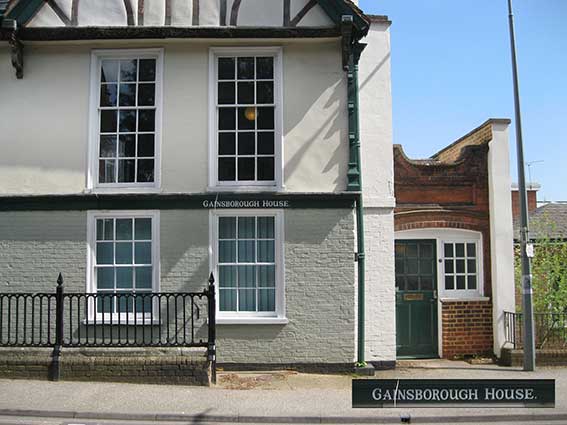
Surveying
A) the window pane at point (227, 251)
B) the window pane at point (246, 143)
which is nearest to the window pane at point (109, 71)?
the window pane at point (246, 143)

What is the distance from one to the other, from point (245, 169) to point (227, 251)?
152 cm

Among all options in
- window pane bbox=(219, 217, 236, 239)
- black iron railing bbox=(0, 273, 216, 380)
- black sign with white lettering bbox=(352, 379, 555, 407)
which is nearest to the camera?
black sign with white lettering bbox=(352, 379, 555, 407)

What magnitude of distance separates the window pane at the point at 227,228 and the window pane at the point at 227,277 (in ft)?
1.87

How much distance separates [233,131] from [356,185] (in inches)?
95.8

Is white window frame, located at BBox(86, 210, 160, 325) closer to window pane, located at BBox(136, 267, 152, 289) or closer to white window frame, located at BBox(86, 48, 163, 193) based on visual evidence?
window pane, located at BBox(136, 267, 152, 289)

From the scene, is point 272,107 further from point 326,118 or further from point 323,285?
point 323,285

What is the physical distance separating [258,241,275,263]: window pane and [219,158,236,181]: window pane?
131 cm

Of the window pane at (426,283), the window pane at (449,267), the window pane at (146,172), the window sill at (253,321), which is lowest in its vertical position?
the window sill at (253,321)

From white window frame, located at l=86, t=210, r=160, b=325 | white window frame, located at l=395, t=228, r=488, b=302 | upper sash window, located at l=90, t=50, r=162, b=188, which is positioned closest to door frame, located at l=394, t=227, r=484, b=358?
white window frame, located at l=395, t=228, r=488, b=302

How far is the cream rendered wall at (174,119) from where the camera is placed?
11156mm

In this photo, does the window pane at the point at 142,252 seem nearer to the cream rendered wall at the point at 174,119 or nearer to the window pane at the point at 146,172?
the cream rendered wall at the point at 174,119

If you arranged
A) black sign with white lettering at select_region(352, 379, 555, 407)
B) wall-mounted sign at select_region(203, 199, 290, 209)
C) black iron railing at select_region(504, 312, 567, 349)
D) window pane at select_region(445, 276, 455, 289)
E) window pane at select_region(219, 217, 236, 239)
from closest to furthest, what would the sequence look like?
black sign with white lettering at select_region(352, 379, 555, 407) → wall-mounted sign at select_region(203, 199, 290, 209) → window pane at select_region(219, 217, 236, 239) → black iron railing at select_region(504, 312, 567, 349) → window pane at select_region(445, 276, 455, 289)

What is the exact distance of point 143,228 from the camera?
11.2 meters

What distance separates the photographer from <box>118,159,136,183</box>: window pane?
1138cm
